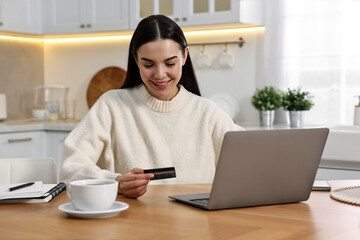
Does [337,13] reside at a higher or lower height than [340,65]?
higher

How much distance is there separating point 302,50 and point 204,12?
68cm

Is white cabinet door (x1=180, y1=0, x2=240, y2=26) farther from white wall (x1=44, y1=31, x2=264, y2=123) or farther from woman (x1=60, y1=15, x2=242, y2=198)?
woman (x1=60, y1=15, x2=242, y2=198)

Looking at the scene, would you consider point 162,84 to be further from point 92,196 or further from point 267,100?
point 267,100

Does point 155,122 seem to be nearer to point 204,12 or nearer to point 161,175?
point 161,175

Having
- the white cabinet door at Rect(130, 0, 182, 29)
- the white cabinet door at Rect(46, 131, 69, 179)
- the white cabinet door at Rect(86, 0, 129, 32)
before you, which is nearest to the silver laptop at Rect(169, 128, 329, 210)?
the white cabinet door at Rect(130, 0, 182, 29)

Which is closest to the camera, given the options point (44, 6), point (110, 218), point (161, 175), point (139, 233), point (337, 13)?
point (139, 233)

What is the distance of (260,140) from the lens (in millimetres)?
1348

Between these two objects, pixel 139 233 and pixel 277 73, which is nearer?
pixel 139 233

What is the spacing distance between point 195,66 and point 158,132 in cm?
205

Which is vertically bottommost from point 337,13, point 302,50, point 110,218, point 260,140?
point 110,218

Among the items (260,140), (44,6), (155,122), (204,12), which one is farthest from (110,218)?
(44,6)

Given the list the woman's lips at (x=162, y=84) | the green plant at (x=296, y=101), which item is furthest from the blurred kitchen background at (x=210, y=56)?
the woman's lips at (x=162, y=84)

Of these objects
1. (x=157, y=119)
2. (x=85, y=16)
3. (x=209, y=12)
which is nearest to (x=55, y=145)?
(x=85, y=16)

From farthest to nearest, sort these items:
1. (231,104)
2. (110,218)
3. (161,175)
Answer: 1. (231,104)
2. (161,175)
3. (110,218)
